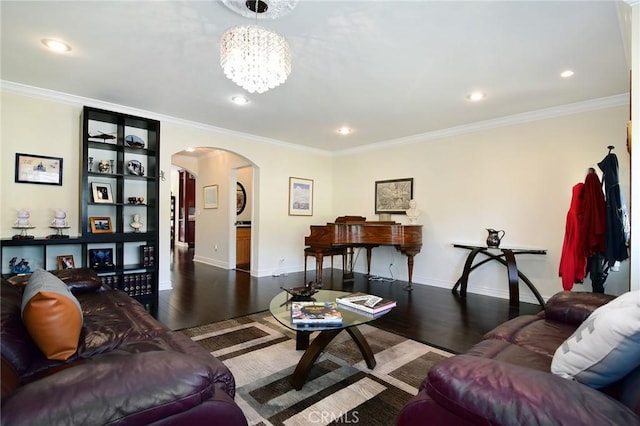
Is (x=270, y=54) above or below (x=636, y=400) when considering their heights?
above

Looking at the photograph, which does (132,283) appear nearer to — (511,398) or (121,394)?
(121,394)

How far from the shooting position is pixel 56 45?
104 inches

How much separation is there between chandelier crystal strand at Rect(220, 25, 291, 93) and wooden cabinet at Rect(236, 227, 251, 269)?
5.00 m

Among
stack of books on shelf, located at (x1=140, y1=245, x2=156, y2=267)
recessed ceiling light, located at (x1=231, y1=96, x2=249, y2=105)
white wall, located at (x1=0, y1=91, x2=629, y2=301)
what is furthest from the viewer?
stack of books on shelf, located at (x1=140, y1=245, x2=156, y2=267)

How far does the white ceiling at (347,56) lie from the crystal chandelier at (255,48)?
0.45 feet

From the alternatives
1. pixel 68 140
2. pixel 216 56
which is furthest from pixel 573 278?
pixel 68 140

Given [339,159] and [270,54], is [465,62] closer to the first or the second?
[270,54]

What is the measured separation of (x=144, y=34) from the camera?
8.04 feet

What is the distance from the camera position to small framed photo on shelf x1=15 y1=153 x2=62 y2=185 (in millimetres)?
3510

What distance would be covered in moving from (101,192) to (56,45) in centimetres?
181

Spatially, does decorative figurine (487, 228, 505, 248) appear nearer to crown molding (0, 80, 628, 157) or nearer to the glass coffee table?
crown molding (0, 80, 628, 157)

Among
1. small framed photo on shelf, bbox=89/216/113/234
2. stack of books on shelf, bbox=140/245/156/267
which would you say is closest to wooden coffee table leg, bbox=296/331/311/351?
stack of books on shelf, bbox=140/245/156/267

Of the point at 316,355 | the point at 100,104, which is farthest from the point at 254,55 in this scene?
the point at 100,104

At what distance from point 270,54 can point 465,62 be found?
183 centimetres
